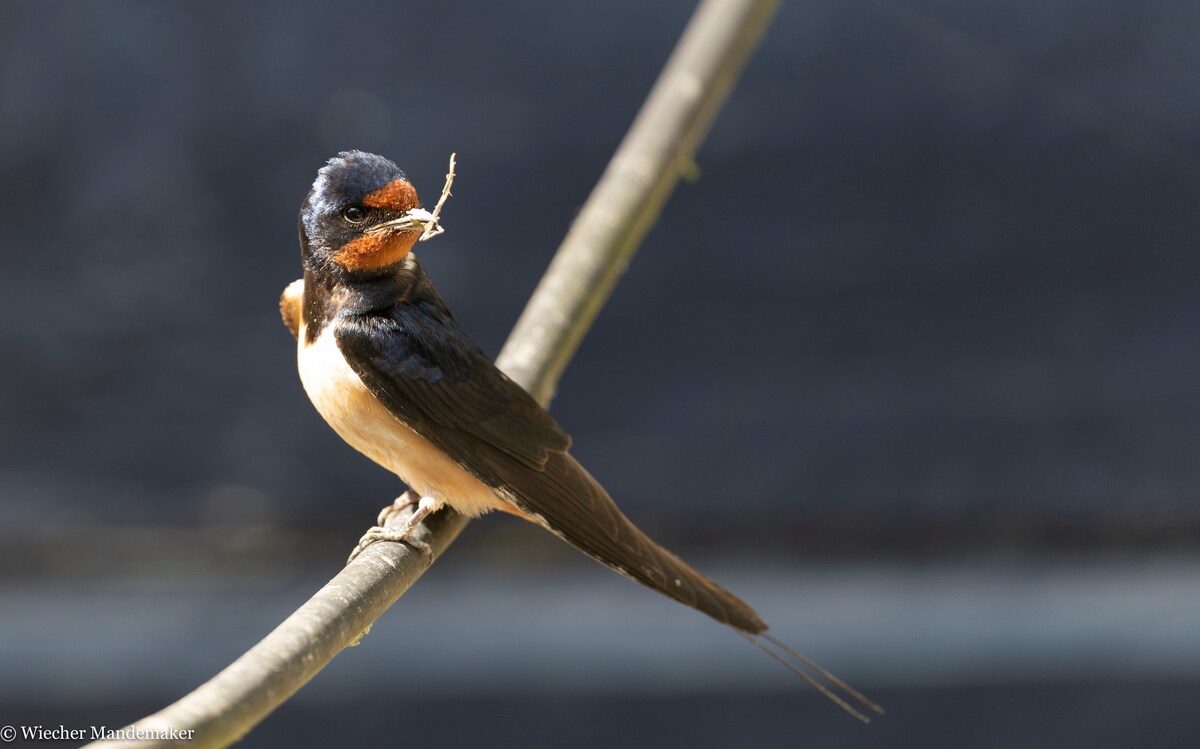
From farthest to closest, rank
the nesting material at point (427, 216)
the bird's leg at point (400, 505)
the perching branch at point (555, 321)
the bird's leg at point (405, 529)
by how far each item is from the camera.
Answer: the bird's leg at point (400, 505), the bird's leg at point (405, 529), the nesting material at point (427, 216), the perching branch at point (555, 321)

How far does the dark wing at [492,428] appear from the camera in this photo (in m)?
0.97

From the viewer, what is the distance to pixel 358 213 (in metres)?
0.85

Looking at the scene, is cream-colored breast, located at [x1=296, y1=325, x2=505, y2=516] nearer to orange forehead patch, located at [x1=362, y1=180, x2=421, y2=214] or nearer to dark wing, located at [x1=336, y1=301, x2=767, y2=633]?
dark wing, located at [x1=336, y1=301, x2=767, y2=633]

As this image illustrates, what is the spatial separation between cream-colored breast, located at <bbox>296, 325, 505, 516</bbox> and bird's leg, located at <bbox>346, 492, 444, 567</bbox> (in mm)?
11

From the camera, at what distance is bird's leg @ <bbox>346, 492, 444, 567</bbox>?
93cm

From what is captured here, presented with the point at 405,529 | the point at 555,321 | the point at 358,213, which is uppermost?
the point at 555,321

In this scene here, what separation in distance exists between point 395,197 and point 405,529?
0.26 m

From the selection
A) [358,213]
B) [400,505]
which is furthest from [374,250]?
[400,505]

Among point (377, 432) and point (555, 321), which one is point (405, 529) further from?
point (555, 321)

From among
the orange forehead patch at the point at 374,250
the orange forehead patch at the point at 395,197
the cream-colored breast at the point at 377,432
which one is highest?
the orange forehead patch at the point at 374,250

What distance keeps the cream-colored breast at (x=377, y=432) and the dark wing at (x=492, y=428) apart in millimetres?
14

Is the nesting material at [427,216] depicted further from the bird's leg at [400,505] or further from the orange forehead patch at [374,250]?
the bird's leg at [400,505]

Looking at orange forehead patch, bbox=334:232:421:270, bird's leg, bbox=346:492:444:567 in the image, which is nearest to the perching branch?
bird's leg, bbox=346:492:444:567

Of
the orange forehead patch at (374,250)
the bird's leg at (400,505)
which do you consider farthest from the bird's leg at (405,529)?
the orange forehead patch at (374,250)
